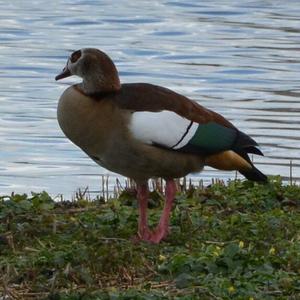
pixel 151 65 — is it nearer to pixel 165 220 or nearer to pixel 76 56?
pixel 76 56

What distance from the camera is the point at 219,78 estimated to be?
19766mm

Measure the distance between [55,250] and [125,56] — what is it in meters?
14.9

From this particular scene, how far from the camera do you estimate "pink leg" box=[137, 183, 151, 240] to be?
7.96 meters

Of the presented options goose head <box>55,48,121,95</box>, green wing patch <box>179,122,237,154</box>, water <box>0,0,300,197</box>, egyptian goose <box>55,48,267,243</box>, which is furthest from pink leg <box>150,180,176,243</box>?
water <box>0,0,300,197</box>

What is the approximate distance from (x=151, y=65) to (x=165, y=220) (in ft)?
43.5

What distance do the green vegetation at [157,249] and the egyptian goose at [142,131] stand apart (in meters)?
0.30

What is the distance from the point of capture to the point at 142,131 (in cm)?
791

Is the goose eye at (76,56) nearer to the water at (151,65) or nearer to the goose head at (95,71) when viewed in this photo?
the goose head at (95,71)

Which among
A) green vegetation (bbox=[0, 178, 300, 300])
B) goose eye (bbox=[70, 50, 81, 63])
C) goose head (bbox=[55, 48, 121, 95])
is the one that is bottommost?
green vegetation (bbox=[0, 178, 300, 300])

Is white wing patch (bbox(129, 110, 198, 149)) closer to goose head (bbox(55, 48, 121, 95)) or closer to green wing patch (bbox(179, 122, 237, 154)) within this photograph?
green wing patch (bbox(179, 122, 237, 154))

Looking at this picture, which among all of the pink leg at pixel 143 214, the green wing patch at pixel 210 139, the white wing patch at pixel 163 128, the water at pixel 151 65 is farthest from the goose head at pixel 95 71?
the water at pixel 151 65

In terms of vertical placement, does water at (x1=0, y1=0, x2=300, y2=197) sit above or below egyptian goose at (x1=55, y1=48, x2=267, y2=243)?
above

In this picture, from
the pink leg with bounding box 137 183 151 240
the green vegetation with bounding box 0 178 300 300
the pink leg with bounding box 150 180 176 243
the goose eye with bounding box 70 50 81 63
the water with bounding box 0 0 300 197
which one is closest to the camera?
the green vegetation with bounding box 0 178 300 300

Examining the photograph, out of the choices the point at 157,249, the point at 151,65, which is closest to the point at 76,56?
the point at 157,249
